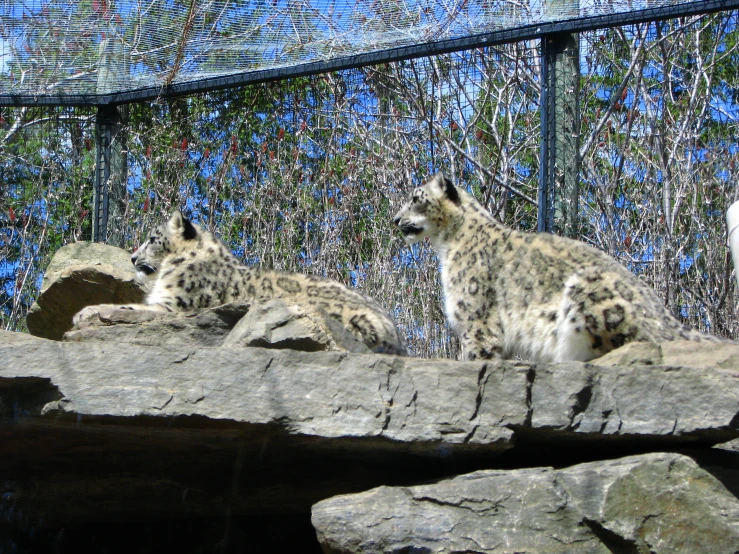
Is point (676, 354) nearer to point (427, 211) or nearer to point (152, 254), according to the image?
point (427, 211)

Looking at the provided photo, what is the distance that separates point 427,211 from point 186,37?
3.01 meters

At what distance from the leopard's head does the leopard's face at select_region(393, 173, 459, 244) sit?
5.92ft

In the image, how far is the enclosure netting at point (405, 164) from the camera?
30.1 ft

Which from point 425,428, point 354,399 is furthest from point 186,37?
point 425,428

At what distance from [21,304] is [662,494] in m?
7.44

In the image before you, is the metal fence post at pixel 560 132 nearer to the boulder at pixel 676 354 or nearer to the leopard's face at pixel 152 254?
the boulder at pixel 676 354

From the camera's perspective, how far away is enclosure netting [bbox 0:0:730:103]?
29.6ft

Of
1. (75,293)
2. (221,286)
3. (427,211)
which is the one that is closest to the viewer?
(221,286)

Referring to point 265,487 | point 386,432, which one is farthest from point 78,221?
point 386,432

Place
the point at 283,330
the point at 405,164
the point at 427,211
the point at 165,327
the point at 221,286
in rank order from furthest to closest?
the point at 405,164 → the point at 427,211 → the point at 221,286 → the point at 165,327 → the point at 283,330

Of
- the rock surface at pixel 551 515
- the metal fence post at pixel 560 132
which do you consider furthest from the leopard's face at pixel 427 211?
the rock surface at pixel 551 515

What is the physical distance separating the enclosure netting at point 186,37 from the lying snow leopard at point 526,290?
143cm

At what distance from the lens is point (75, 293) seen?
8.52 metres

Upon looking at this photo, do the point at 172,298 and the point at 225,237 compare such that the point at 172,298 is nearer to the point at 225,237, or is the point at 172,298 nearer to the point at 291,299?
the point at 291,299
